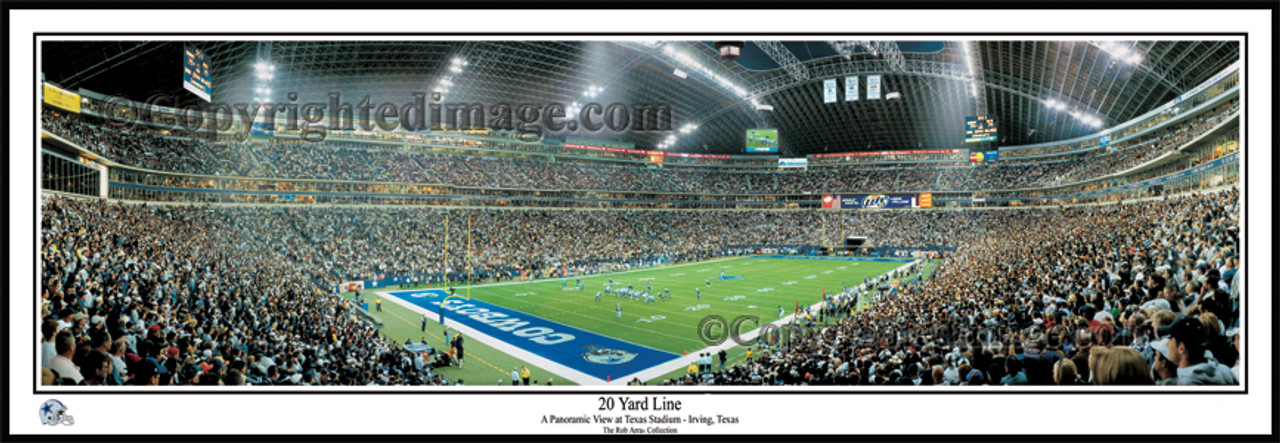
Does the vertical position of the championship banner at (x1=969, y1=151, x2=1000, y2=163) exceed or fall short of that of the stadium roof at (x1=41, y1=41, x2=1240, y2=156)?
it falls short

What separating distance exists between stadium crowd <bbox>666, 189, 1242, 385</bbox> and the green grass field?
5.20 meters

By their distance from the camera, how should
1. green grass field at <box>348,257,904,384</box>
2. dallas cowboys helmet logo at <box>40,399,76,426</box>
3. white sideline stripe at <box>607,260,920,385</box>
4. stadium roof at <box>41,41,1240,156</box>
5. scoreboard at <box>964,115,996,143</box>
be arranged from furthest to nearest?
1. scoreboard at <box>964,115,996,143</box>
2. stadium roof at <box>41,41,1240,156</box>
3. green grass field at <box>348,257,904,384</box>
4. white sideline stripe at <box>607,260,920,385</box>
5. dallas cowboys helmet logo at <box>40,399,76,426</box>

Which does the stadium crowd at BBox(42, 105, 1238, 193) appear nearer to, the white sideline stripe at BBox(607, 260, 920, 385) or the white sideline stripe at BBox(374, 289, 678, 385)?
the white sideline stripe at BBox(374, 289, 678, 385)

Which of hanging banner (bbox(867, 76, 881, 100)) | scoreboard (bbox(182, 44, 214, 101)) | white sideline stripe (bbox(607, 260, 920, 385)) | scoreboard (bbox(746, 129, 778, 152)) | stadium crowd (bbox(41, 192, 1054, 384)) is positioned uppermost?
hanging banner (bbox(867, 76, 881, 100))

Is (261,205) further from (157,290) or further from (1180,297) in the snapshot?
(1180,297)

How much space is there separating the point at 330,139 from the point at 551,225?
1754cm

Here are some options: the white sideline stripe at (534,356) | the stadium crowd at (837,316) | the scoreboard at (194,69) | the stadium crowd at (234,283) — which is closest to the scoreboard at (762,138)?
the stadium crowd at (234,283)

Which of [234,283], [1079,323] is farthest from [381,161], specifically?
[1079,323]

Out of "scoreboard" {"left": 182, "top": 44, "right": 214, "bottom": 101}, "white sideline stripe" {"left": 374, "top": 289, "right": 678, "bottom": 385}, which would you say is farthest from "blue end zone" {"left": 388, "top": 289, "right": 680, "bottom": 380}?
"scoreboard" {"left": 182, "top": 44, "right": 214, "bottom": 101}

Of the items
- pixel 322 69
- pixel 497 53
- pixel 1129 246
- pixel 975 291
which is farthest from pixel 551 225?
pixel 1129 246

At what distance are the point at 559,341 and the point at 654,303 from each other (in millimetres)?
7980

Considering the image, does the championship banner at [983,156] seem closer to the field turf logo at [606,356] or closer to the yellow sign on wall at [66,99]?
the field turf logo at [606,356]

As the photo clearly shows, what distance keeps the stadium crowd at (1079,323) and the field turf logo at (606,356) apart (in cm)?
378

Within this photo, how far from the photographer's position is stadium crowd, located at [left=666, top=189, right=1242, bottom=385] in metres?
4.24
